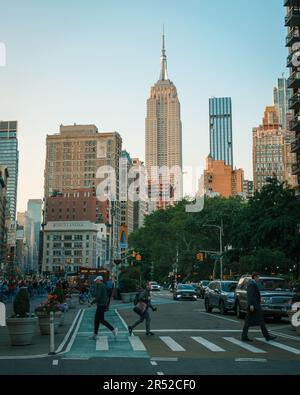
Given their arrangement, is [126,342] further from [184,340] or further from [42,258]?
[42,258]

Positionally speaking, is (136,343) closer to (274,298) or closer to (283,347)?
(283,347)

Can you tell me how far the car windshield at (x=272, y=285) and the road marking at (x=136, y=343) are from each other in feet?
28.2

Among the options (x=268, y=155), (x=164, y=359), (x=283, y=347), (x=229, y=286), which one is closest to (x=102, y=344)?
(x=164, y=359)

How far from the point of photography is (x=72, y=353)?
1259 centimetres

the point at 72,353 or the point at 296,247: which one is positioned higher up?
the point at 296,247

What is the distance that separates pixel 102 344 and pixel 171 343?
1902 millimetres

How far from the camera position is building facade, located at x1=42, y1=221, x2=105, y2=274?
15795 cm

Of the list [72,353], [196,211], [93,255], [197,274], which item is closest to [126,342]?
[72,353]

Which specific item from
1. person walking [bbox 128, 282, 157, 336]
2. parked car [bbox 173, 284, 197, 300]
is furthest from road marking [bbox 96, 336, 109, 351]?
parked car [bbox 173, 284, 197, 300]

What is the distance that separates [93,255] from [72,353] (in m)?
149

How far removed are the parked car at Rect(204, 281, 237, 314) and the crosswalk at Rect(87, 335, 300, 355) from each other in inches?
418

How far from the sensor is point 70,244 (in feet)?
525

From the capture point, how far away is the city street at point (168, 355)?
399 inches
